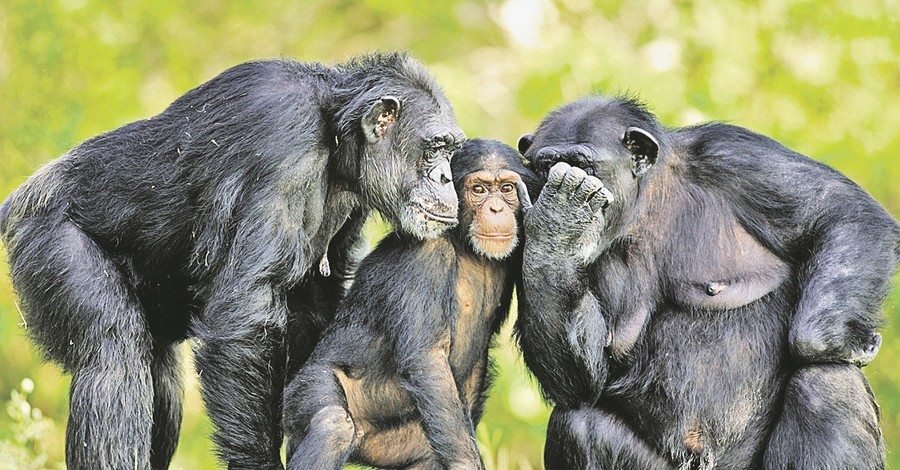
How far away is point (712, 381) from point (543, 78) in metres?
6.12

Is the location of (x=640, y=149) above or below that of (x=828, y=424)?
above

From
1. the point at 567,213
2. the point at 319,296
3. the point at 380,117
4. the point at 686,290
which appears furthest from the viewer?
the point at 319,296

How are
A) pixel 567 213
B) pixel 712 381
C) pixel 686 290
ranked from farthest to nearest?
pixel 686 290 < pixel 712 381 < pixel 567 213

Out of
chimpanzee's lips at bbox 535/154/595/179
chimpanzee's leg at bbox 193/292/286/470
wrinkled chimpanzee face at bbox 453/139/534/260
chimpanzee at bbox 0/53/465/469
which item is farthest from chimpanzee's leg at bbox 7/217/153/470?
chimpanzee's lips at bbox 535/154/595/179

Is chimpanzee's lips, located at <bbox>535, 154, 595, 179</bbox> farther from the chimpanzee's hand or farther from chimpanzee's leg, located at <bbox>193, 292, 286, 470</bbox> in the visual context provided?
chimpanzee's leg, located at <bbox>193, 292, 286, 470</bbox>

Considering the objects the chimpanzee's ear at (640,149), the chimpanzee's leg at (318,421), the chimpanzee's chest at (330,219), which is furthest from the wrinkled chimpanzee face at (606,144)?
the chimpanzee's leg at (318,421)

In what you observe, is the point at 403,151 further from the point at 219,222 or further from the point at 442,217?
the point at 219,222

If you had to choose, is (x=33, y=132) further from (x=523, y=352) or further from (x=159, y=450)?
(x=523, y=352)

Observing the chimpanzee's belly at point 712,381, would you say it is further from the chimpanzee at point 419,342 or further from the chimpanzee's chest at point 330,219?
the chimpanzee's chest at point 330,219

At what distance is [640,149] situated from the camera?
18.6ft

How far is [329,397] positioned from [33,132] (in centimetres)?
886

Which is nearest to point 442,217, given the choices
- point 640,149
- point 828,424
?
point 640,149

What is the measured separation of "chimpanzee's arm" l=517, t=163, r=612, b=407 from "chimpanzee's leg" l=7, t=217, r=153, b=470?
195cm

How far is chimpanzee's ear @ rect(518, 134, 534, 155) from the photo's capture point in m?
6.05
